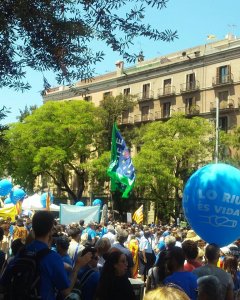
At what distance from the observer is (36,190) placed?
5694cm

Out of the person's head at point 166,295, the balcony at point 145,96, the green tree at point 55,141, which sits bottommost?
the person's head at point 166,295

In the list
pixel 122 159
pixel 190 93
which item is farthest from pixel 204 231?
pixel 190 93

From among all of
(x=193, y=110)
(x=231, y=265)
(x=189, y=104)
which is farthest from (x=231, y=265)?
(x=189, y=104)

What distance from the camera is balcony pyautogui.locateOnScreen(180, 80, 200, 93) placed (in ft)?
158

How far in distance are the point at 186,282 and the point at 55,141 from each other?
45780 millimetres

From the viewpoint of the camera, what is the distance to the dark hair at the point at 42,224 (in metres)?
4.40

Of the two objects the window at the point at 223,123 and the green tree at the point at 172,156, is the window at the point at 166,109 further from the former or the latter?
the green tree at the point at 172,156

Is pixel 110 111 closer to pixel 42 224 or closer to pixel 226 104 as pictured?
pixel 226 104

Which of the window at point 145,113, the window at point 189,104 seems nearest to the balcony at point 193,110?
the window at point 189,104

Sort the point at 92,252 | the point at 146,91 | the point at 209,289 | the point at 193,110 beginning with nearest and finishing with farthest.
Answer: the point at 209,289 < the point at 92,252 < the point at 193,110 < the point at 146,91

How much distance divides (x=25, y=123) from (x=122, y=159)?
36.2m

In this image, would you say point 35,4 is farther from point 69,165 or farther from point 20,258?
point 69,165

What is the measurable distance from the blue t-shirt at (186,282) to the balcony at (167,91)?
1776 inches

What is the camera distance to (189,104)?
48938mm
